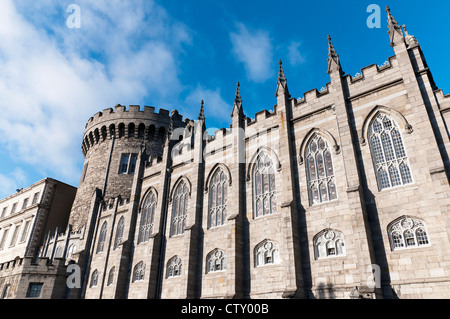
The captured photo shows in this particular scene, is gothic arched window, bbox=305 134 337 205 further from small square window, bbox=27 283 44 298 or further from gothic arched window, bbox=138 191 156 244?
small square window, bbox=27 283 44 298

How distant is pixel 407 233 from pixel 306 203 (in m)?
4.73

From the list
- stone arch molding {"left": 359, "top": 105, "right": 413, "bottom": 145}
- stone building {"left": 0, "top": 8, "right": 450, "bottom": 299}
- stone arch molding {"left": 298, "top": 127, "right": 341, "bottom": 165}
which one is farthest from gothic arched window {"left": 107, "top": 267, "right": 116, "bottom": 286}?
stone arch molding {"left": 359, "top": 105, "right": 413, "bottom": 145}

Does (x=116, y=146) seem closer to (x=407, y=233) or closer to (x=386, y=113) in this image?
(x=386, y=113)

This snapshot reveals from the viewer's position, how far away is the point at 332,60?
18.5 meters

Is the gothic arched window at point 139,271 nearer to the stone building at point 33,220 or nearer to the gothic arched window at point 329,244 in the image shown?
the stone building at point 33,220

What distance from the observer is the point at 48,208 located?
37.6 meters

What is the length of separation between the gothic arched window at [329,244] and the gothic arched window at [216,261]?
226 inches

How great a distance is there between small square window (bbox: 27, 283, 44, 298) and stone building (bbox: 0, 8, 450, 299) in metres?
2.19

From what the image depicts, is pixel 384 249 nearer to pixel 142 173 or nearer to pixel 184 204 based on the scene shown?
pixel 184 204

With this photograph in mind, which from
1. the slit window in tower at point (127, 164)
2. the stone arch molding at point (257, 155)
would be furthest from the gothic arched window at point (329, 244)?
the slit window in tower at point (127, 164)

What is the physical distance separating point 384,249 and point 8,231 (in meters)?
43.2

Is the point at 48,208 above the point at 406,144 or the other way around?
above
